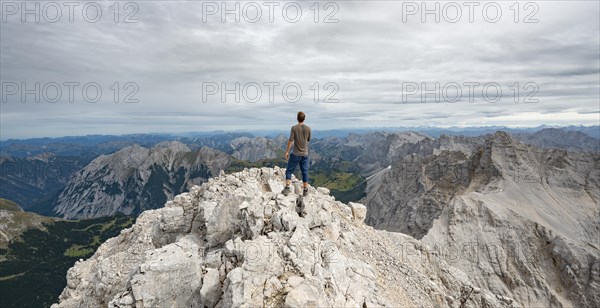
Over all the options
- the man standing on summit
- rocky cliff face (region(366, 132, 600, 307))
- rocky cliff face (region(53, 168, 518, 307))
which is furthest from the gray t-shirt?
rocky cliff face (region(366, 132, 600, 307))

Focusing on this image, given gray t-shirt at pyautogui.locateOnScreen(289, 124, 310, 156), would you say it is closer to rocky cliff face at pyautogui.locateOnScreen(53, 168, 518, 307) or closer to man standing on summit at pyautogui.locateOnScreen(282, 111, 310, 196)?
man standing on summit at pyautogui.locateOnScreen(282, 111, 310, 196)

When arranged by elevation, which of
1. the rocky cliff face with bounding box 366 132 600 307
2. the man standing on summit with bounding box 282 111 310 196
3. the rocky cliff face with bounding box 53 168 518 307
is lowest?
the rocky cliff face with bounding box 366 132 600 307

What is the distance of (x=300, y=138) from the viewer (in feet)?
69.1

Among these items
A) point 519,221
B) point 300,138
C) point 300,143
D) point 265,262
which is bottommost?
point 519,221

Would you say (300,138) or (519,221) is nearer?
(300,138)

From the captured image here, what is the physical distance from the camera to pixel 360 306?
46.4 ft

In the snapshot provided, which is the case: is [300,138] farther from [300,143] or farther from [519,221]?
[519,221]

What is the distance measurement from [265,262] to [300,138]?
8869 millimetres

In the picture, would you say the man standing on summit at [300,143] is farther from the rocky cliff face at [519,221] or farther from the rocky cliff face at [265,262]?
the rocky cliff face at [519,221]

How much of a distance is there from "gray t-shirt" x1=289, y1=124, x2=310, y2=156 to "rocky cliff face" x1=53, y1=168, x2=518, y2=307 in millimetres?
3387

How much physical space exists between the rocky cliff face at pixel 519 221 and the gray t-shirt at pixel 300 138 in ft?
202

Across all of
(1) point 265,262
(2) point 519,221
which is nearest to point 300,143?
(1) point 265,262

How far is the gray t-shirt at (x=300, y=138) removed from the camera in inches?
828

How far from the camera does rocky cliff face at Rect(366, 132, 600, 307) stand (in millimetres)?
86500
